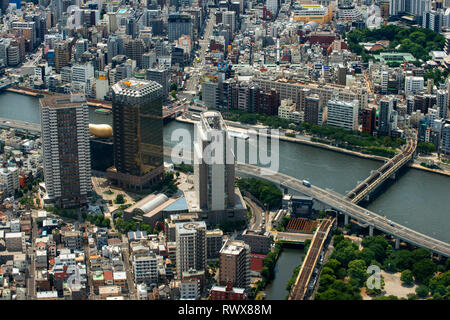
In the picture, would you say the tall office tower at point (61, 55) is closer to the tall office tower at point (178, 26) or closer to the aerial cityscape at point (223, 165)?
the aerial cityscape at point (223, 165)

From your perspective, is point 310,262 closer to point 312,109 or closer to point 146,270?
point 146,270

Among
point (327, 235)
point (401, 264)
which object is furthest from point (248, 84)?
point (401, 264)

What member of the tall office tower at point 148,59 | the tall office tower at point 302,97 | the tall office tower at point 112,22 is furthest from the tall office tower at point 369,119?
the tall office tower at point 112,22

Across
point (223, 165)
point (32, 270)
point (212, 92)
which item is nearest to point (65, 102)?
point (223, 165)

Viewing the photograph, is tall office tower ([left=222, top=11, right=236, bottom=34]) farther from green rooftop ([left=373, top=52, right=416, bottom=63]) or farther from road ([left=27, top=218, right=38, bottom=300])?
road ([left=27, top=218, right=38, bottom=300])

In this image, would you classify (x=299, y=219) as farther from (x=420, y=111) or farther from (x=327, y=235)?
(x=420, y=111)

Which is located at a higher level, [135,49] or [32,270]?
[135,49]
